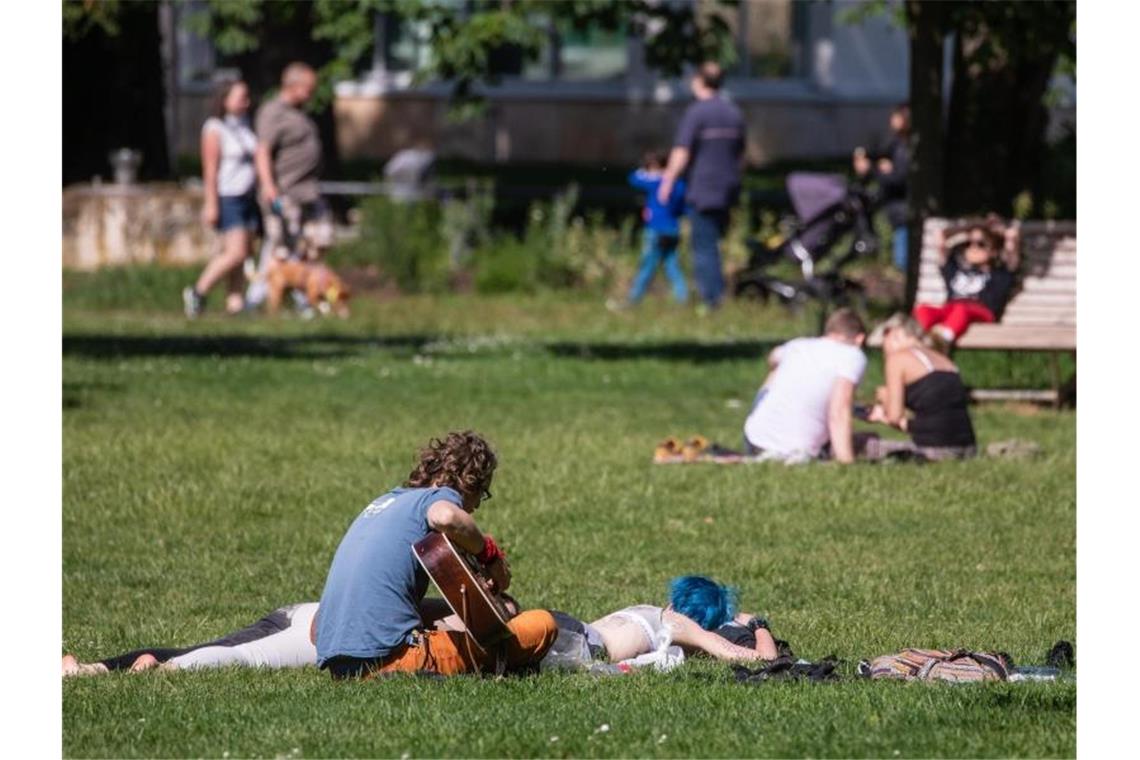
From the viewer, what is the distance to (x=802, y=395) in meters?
13.2

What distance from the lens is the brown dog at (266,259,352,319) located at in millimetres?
21625

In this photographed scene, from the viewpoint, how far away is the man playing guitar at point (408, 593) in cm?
779

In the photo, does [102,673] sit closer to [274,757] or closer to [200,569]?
[274,757]

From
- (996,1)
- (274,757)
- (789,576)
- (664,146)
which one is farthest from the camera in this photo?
(664,146)

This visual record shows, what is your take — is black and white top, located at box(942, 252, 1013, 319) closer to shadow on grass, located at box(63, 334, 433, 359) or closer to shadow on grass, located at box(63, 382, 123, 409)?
shadow on grass, located at box(63, 334, 433, 359)

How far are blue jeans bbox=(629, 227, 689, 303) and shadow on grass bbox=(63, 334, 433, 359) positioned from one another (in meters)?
2.96

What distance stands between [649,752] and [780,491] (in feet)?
19.3

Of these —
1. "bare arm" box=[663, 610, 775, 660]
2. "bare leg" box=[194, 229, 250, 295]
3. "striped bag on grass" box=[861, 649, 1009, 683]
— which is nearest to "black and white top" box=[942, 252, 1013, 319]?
"bare leg" box=[194, 229, 250, 295]

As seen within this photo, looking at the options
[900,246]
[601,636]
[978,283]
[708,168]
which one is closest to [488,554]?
[601,636]

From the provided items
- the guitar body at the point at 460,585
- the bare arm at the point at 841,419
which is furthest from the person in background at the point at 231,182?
the guitar body at the point at 460,585

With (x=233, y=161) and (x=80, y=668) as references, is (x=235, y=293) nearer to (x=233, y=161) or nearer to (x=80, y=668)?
(x=233, y=161)

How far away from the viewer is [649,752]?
6.58 m

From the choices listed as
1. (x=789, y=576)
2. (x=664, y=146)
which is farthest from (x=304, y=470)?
(x=664, y=146)

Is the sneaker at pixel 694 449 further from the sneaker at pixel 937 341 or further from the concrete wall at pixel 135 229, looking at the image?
the concrete wall at pixel 135 229
